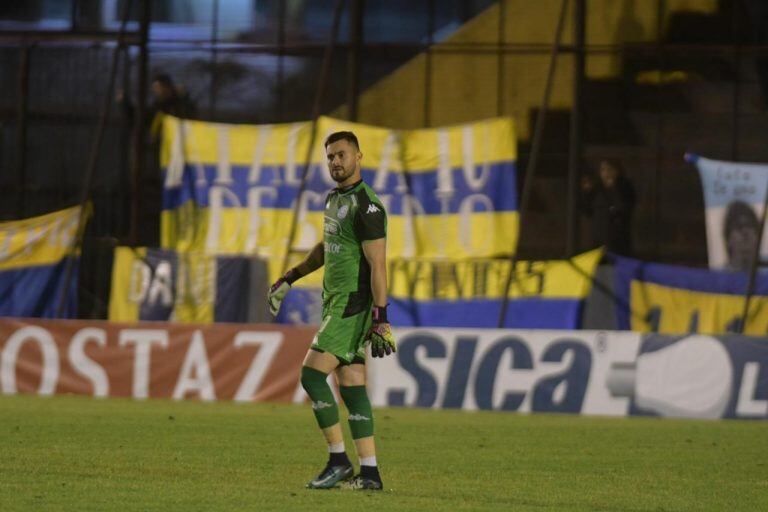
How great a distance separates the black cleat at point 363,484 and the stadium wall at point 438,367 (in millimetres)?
8706

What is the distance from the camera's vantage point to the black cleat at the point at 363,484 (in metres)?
10.2

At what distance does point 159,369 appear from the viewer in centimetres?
1934

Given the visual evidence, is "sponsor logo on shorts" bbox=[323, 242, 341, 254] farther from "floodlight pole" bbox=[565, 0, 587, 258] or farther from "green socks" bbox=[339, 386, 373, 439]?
"floodlight pole" bbox=[565, 0, 587, 258]

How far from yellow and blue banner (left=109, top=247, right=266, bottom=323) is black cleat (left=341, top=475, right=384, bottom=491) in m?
12.4

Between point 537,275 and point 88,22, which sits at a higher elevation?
point 88,22

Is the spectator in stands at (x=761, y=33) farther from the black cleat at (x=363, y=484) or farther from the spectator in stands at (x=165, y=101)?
the black cleat at (x=363, y=484)

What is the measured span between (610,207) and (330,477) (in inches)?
610

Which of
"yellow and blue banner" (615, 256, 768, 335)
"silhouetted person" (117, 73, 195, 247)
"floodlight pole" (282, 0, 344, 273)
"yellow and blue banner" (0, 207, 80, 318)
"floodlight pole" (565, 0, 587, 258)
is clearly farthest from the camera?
"silhouetted person" (117, 73, 195, 247)

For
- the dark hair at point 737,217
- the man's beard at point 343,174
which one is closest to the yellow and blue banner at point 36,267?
the dark hair at point 737,217

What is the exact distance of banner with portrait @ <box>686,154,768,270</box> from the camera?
77.3ft

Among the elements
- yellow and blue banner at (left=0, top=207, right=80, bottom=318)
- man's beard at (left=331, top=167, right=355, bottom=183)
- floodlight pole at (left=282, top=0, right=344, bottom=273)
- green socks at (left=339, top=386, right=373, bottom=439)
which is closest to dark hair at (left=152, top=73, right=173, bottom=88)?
floodlight pole at (left=282, top=0, right=344, bottom=273)

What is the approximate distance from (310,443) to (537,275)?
9236 mm

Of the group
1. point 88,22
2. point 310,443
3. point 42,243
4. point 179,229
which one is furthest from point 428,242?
point 310,443

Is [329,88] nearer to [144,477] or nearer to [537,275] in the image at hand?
[537,275]
